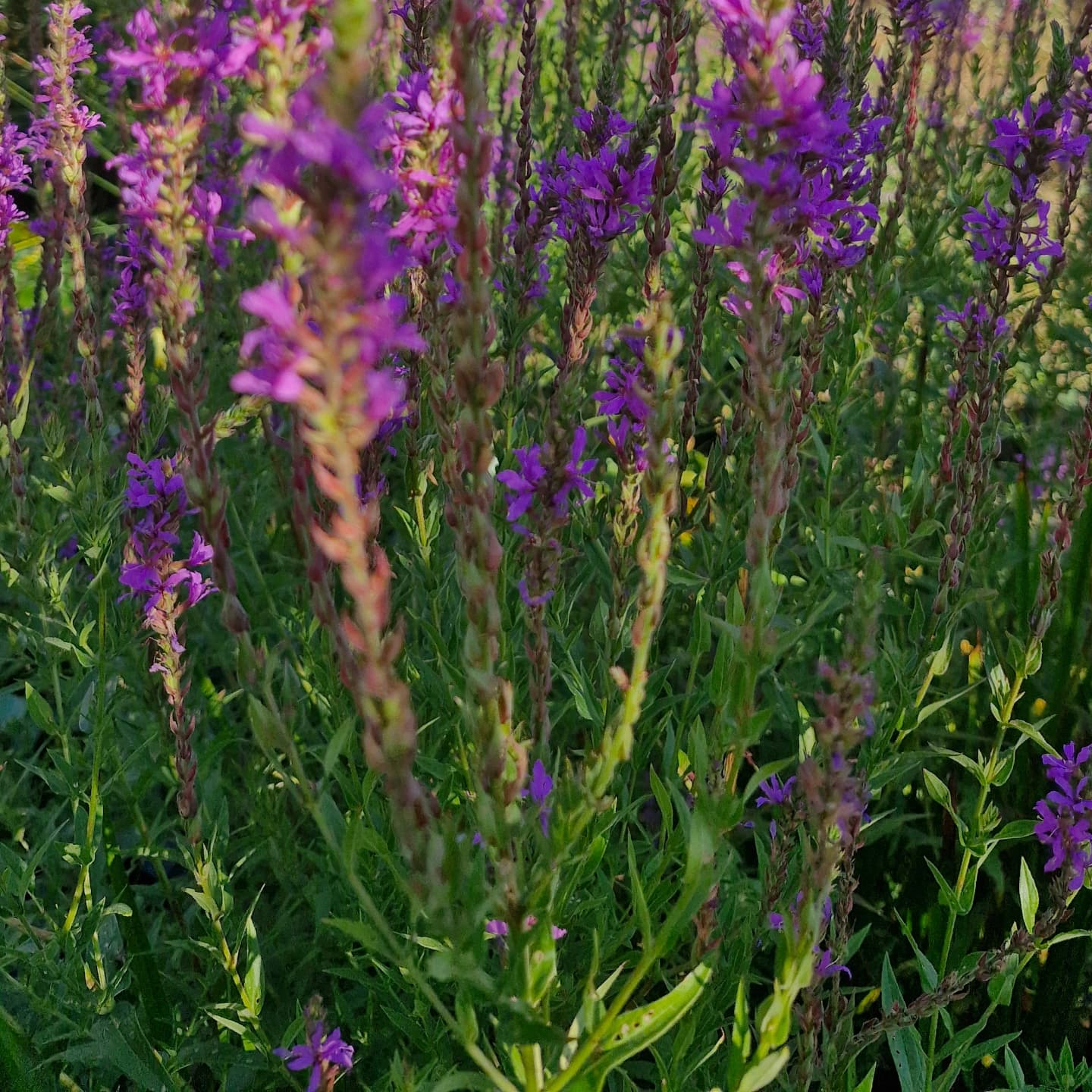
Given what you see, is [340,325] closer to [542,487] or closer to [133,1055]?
[542,487]

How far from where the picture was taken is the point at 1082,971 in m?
2.88

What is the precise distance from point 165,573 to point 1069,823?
2.01m

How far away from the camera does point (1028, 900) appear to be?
2203 mm

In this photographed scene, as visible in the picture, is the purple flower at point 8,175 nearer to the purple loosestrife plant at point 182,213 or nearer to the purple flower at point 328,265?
the purple loosestrife plant at point 182,213

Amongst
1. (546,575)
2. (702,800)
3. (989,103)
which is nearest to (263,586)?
(546,575)

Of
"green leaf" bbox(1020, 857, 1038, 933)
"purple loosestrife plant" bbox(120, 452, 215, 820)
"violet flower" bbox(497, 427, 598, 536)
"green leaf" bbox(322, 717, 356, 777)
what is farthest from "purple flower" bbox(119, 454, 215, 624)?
"green leaf" bbox(1020, 857, 1038, 933)

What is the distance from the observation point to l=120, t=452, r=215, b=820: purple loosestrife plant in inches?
83.1

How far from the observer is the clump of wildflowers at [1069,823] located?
7.22ft

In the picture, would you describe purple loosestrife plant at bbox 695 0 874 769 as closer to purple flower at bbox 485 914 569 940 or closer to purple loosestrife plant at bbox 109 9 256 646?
purple flower at bbox 485 914 569 940

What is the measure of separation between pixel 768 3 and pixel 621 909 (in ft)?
6.67

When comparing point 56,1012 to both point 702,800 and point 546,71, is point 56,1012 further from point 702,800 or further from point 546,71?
point 546,71

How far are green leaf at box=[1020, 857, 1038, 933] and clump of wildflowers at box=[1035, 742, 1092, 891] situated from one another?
0.19 feet

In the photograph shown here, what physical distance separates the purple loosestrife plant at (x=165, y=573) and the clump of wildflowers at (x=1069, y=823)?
183 centimetres

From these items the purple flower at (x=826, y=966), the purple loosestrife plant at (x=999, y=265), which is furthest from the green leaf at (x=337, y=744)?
the purple loosestrife plant at (x=999, y=265)
